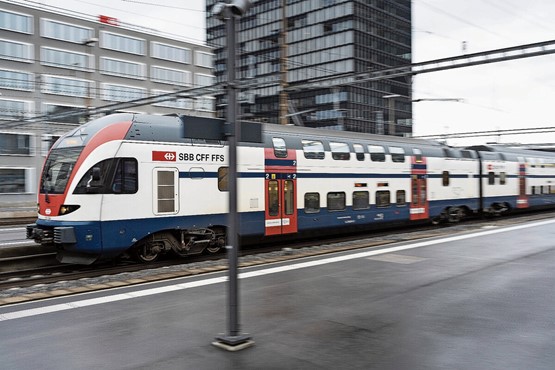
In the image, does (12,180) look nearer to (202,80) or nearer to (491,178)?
(202,80)

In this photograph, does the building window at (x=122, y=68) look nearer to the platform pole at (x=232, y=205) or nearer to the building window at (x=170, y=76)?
the building window at (x=170, y=76)

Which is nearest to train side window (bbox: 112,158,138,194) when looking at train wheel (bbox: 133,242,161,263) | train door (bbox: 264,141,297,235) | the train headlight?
the train headlight

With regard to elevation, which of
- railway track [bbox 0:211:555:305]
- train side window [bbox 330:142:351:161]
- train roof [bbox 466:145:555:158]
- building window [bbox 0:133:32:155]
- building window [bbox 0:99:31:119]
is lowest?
railway track [bbox 0:211:555:305]

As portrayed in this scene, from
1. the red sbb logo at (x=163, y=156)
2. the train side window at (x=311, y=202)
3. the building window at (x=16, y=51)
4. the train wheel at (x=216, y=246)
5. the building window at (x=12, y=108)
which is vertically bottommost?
the train wheel at (x=216, y=246)

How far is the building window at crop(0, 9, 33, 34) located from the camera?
46.1 m

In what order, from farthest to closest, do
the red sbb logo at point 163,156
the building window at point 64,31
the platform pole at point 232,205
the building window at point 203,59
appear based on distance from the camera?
the building window at point 203,59, the building window at point 64,31, the red sbb logo at point 163,156, the platform pole at point 232,205

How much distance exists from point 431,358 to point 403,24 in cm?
7676

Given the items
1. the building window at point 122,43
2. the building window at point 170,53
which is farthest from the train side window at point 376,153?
the building window at point 170,53

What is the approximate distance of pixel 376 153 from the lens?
17.0 metres

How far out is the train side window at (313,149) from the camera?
48.0 feet

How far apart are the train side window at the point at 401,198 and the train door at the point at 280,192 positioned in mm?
5300

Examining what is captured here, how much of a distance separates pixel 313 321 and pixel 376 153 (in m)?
11.3

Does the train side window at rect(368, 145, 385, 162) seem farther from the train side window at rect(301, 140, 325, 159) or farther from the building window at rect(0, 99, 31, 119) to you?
the building window at rect(0, 99, 31, 119)

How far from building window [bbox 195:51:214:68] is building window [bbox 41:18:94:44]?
43.3 feet
